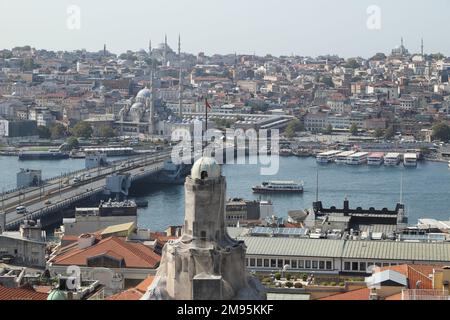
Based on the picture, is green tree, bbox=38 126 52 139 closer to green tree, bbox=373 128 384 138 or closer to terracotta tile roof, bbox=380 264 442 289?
green tree, bbox=373 128 384 138

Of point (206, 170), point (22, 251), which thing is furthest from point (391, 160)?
point (206, 170)

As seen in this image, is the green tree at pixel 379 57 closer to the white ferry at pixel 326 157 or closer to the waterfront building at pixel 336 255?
the white ferry at pixel 326 157

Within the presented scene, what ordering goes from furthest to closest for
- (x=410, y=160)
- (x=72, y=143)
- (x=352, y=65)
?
(x=352, y=65)
(x=72, y=143)
(x=410, y=160)

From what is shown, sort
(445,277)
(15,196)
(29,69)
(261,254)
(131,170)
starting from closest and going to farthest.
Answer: (445,277)
(261,254)
(15,196)
(131,170)
(29,69)

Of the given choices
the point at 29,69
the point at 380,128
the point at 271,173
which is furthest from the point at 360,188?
the point at 29,69

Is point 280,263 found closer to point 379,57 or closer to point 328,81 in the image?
point 328,81

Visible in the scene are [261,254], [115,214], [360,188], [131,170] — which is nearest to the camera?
[261,254]
